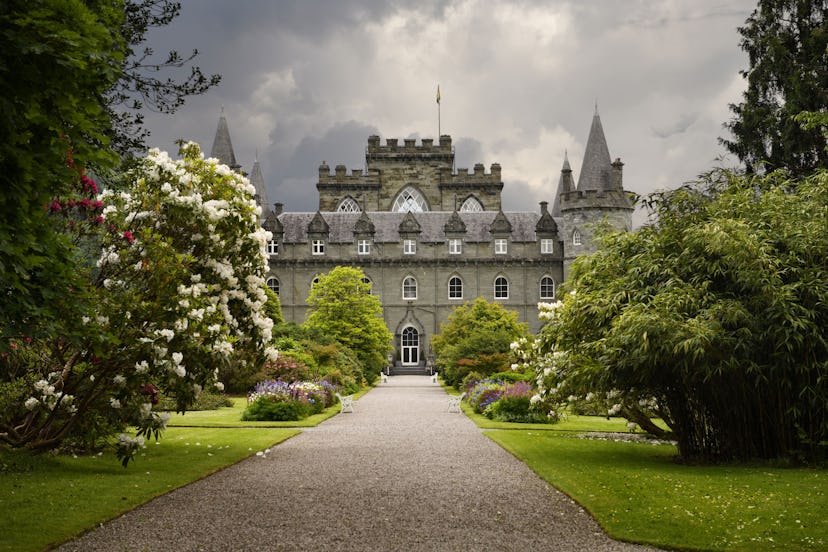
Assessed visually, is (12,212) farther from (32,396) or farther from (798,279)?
(798,279)

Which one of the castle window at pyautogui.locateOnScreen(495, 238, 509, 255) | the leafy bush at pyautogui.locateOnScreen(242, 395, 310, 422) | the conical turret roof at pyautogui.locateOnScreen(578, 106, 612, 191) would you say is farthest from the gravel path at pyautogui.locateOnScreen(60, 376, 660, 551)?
the castle window at pyautogui.locateOnScreen(495, 238, 509, 255)

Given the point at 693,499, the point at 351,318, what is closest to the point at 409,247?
the point at 351,318

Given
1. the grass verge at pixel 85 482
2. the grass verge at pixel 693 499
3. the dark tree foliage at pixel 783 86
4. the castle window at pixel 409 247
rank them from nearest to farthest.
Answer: the grass verge at pixel 693 499, the grass verge at pixel 85 482, the dark tree foliage at pixel 783 86, the castle window at pixel 409 247

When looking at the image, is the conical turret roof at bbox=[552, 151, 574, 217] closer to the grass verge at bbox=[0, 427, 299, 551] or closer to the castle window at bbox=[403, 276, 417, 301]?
the castle window at bbox=[403, 276, 417, 301]

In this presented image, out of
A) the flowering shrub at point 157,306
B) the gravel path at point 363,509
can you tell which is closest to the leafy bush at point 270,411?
the gravel path at point 363,509

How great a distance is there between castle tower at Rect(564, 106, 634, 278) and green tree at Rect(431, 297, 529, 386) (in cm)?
1292

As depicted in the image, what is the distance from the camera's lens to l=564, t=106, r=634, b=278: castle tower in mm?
57188

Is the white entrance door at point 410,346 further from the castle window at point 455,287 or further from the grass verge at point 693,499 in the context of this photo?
the grass verge at point 693,499

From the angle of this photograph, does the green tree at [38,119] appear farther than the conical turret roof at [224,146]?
No

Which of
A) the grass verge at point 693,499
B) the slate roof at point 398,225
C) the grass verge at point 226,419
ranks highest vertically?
the slate roof at point 398,225

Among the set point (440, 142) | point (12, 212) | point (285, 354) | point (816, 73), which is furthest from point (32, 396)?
point (440, 142)

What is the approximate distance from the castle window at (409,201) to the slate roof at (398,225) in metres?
4.05

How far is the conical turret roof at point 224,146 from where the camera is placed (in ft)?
213

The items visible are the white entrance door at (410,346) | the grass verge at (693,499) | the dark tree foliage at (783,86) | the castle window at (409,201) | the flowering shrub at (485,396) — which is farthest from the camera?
the castle window at (409,201)
